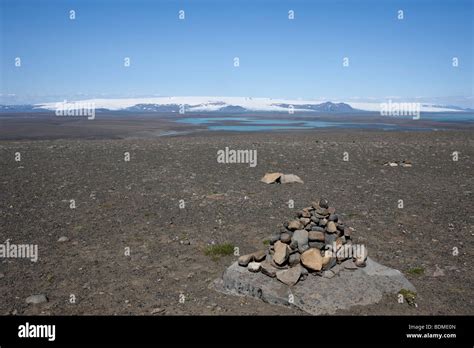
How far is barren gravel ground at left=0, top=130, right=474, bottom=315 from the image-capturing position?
8930mm

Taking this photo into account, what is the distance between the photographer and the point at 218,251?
37.5 feet

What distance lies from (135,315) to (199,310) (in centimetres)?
139

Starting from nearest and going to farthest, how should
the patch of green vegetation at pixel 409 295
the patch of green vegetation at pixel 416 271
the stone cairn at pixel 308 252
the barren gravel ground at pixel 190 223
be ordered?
the patch of green vegetation at pixel 409 295 → the barren gravel ground at pixel 190 223 → the stone cairn at pixel 308 252 → the patch of green vegetation at pixel 416 271

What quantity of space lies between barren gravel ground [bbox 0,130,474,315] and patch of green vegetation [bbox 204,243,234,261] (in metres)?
0.19

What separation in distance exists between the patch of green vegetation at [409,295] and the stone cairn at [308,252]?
3.73 ft

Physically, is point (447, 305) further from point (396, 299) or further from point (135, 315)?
point (135, 315)

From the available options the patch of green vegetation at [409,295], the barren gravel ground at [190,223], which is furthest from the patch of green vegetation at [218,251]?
the patch of green vegetation at [409,295]

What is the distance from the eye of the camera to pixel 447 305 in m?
8.57

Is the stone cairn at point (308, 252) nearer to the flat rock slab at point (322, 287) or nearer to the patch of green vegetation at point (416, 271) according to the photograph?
the flat rock slab at point (322, 287)

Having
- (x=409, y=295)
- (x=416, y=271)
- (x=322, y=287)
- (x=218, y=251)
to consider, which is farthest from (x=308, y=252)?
(x=416, y=271)

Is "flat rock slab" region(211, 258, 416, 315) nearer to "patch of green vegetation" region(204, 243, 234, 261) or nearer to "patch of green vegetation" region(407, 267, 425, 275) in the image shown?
"patch of green vegetation" region(407, 267, 425, 275)

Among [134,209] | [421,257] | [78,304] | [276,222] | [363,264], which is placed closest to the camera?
[78,304]

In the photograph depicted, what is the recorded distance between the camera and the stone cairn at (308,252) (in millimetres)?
9297
